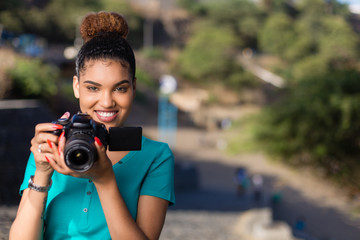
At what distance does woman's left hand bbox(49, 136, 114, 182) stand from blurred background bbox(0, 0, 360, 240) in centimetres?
87

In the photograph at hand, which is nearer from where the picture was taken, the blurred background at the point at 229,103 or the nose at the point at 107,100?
the nose at the point at 107,100

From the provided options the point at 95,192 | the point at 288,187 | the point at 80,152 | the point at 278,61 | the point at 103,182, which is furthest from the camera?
the point at 278,61

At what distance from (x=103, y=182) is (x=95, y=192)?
0.46 feet

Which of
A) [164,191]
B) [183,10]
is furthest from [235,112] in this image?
[164,191]

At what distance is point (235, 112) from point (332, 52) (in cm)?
1466

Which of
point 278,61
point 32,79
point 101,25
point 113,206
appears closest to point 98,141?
point 113,206

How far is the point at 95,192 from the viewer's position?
5.34ft

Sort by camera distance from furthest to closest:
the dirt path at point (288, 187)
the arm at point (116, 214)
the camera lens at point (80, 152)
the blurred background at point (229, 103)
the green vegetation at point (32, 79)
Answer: the dirt path at point (288, 187)
the green vegetation at point (32, 79)
the blurred background at point (229, 103)
the arm at point (116, 214)
the camera lens at point (80, 152)

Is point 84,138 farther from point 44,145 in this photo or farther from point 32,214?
point 32,214

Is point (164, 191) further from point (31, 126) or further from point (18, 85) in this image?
point (18, 85)

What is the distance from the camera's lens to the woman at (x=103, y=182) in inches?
60.1

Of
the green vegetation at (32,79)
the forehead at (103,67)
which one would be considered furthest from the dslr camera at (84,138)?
the green vegetation at (32,79)

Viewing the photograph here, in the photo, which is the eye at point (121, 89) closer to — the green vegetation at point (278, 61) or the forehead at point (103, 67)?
the forehead at point (103, 67)

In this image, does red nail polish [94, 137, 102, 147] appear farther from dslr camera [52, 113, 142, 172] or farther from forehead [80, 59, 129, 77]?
forehead [80, 59, 129, 77]
